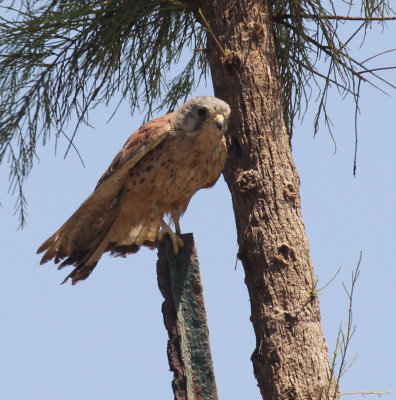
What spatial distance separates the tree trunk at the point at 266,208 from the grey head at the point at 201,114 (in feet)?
0.22

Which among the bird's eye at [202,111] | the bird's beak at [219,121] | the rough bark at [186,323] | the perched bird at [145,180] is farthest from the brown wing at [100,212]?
the rough bark at [186,323]

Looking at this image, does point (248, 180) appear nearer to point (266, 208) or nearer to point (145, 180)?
point (266, 208)

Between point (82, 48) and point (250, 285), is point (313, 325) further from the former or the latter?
point (82, 48)

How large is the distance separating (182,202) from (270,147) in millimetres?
861

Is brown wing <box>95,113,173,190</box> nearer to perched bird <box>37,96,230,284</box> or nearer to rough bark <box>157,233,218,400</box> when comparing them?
perched bird <box>37,96,230,284</box>

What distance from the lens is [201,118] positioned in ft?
12.6

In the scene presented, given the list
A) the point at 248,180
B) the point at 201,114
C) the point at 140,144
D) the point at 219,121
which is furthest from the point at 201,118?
the point at 248,180

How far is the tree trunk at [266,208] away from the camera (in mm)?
3064

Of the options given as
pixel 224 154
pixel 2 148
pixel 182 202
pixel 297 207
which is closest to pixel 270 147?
pixel 297 207

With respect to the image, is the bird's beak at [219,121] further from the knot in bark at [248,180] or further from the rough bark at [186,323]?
the rough bark at [186,323]

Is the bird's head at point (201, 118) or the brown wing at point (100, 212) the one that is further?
the brown wing at point (100, 212)

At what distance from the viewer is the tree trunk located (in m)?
3.06

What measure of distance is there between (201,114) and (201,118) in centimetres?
2

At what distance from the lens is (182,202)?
411cm
